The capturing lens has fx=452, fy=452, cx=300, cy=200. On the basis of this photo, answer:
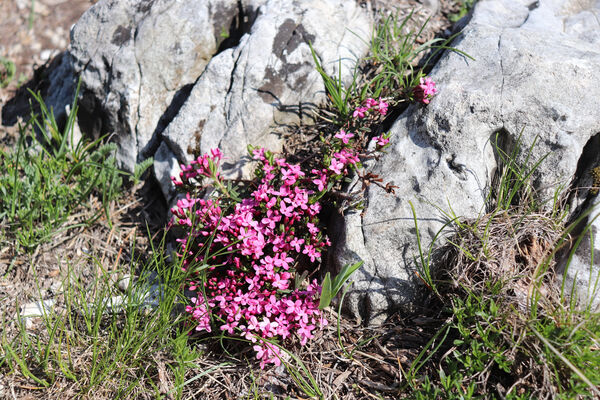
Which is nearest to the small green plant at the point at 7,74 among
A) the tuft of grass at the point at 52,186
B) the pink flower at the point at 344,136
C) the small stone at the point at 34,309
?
the tuft of grass at the point at 52,186

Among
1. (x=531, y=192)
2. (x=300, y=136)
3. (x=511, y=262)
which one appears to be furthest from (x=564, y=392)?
(x=300, y=136)

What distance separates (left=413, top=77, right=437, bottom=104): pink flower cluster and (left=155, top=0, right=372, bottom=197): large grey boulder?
2.54 feet

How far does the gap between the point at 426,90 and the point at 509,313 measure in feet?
5.35

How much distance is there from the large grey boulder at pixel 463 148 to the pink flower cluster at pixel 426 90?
0.05m

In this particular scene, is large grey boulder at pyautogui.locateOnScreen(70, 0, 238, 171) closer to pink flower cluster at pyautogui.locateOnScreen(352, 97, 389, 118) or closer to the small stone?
the small stone

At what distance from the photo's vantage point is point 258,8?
13.7ft

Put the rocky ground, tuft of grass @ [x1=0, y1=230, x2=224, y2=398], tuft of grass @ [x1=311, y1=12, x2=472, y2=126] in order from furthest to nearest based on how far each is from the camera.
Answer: tuft of grass @ [x1=311, y1=12, x2=472, y2=126], the rocky ground, tuft of grass @ [x1=0, y1=230, x2=224, y2=398]

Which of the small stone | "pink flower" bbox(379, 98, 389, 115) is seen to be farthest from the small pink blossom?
the small stone

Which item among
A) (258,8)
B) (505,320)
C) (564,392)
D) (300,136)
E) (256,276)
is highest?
(258,8)

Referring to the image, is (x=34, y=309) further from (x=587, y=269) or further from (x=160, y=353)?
(x=587, y=269)

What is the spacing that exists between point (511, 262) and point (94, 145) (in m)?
3.71

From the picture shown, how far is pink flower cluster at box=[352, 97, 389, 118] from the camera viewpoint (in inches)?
136

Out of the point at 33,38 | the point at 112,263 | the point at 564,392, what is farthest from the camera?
the point at 33,38

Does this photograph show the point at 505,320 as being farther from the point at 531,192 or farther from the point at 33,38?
the point at 33,38
